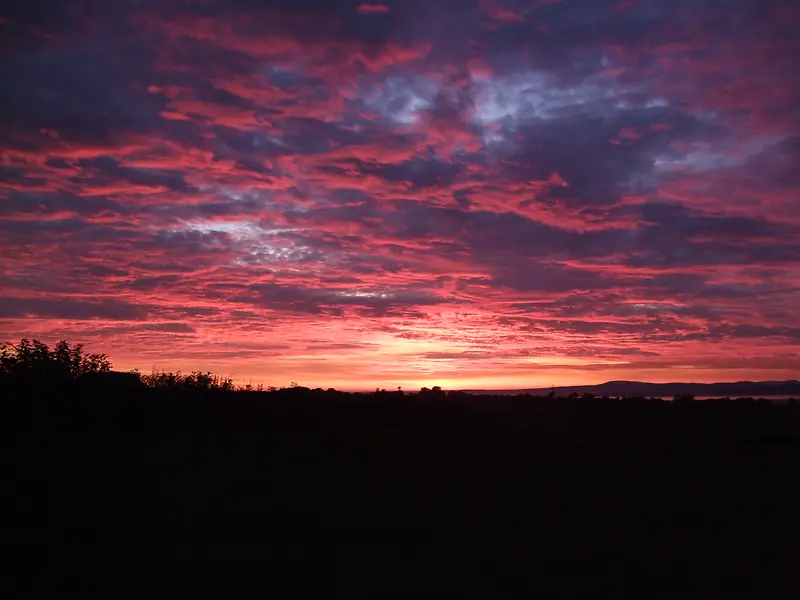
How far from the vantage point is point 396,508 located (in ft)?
49.8

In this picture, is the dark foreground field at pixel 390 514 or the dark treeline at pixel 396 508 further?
the dark treeline at pixel 396 508

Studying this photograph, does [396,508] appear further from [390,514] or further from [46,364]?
[46,364]

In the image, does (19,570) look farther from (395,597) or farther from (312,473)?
(312,473)

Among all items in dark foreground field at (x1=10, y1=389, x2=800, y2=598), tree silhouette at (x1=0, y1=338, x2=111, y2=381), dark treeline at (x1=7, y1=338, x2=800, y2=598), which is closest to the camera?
dark foreground field at (x1=10, y1=389, x2=800, y2=598)

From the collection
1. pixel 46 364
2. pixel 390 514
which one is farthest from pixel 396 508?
pixel 46 364

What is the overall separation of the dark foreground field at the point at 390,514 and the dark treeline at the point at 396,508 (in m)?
0.06

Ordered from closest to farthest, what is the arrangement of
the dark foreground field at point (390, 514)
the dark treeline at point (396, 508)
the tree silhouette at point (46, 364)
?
the dark foreground field at point (390, 514)
the dark treeline at point (396, 508)
the tree silhouette at point (46, 364)

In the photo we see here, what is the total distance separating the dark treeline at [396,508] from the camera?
1073 centimetres

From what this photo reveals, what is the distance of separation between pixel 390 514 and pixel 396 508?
578 millimetres

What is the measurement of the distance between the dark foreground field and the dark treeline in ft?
0.19

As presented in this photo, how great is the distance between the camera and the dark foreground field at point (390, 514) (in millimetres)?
10469

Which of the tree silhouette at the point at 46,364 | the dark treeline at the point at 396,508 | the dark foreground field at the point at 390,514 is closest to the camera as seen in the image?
the dark foreground field at the point at 390,514

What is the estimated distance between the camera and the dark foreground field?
34.3ft

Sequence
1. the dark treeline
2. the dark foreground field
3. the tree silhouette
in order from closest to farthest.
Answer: the dark foreground field
the dark treeline
the tree silhouette
